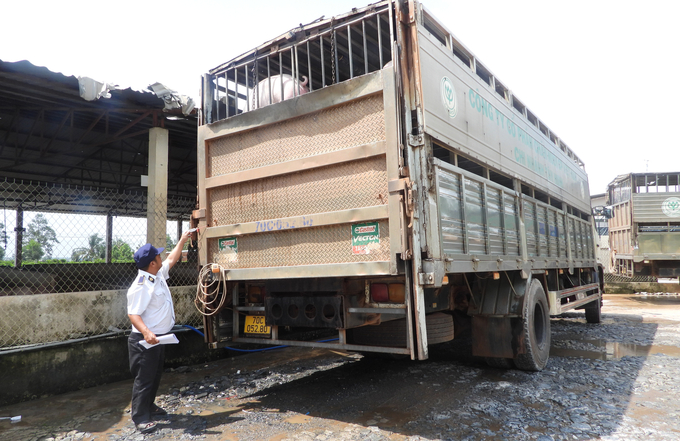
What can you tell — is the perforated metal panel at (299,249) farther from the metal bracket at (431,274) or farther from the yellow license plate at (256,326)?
the yellow license plate at (256,326)

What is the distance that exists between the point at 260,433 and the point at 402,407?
123cm

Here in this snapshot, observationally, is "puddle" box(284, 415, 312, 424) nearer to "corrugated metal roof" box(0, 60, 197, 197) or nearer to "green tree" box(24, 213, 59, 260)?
"green tree" box(24, 213, 59, 260)

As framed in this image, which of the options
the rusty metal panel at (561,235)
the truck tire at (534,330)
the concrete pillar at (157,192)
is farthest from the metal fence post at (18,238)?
the rusty metal panel at (561,235)

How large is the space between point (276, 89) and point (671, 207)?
49.6 ft

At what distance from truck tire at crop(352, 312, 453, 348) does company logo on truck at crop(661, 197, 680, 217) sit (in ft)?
45.0

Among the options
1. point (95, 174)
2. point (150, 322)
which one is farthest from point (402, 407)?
point (95, 174)

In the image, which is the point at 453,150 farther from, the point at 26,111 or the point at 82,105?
the point at 26,111

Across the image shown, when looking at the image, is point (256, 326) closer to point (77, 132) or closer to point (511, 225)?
point (511, 225)

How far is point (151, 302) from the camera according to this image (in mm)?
3596

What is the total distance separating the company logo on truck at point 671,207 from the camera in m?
13.8

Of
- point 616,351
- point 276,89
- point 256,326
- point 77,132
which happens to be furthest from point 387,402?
point 77,132

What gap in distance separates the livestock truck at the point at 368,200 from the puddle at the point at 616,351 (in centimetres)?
119

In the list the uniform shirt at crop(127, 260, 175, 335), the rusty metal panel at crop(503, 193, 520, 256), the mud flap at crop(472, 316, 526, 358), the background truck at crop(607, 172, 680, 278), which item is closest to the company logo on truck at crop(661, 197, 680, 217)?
the background truck at crop(607, 172, 680, 278)

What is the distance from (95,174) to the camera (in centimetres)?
1420
